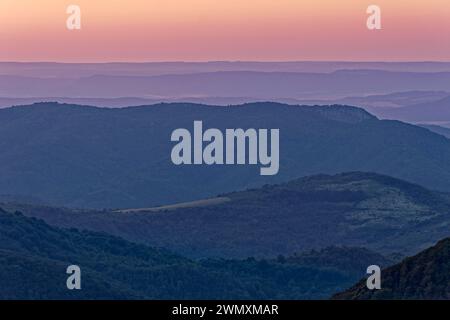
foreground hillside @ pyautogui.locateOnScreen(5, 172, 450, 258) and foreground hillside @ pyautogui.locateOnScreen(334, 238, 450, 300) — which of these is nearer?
foreground hillside @ pyautogui.locateOnScreen(334, 238, 450, 300)

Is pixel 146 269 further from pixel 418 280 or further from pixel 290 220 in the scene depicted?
pixel 418 280

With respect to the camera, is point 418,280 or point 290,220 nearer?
point 418,280

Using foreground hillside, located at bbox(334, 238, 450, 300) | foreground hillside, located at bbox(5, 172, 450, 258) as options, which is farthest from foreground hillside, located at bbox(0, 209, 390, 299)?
foreground hillside, located at bbox(334, 238, 450, 300)

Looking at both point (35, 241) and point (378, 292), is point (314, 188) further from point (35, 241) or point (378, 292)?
point (378, 292)

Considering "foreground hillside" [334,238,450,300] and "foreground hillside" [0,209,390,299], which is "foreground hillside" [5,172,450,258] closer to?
"foreground hillside" [0,209,390,299]

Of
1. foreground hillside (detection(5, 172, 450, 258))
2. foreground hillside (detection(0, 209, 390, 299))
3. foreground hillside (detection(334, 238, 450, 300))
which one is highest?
foreground hillside (detection(5, 172, 450, 258))

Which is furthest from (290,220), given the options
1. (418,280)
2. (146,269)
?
(418,280)

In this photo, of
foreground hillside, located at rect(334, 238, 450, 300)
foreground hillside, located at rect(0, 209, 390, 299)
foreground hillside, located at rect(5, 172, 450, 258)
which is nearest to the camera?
foreground hillside, located at rect(334, 238, 450, 300)
